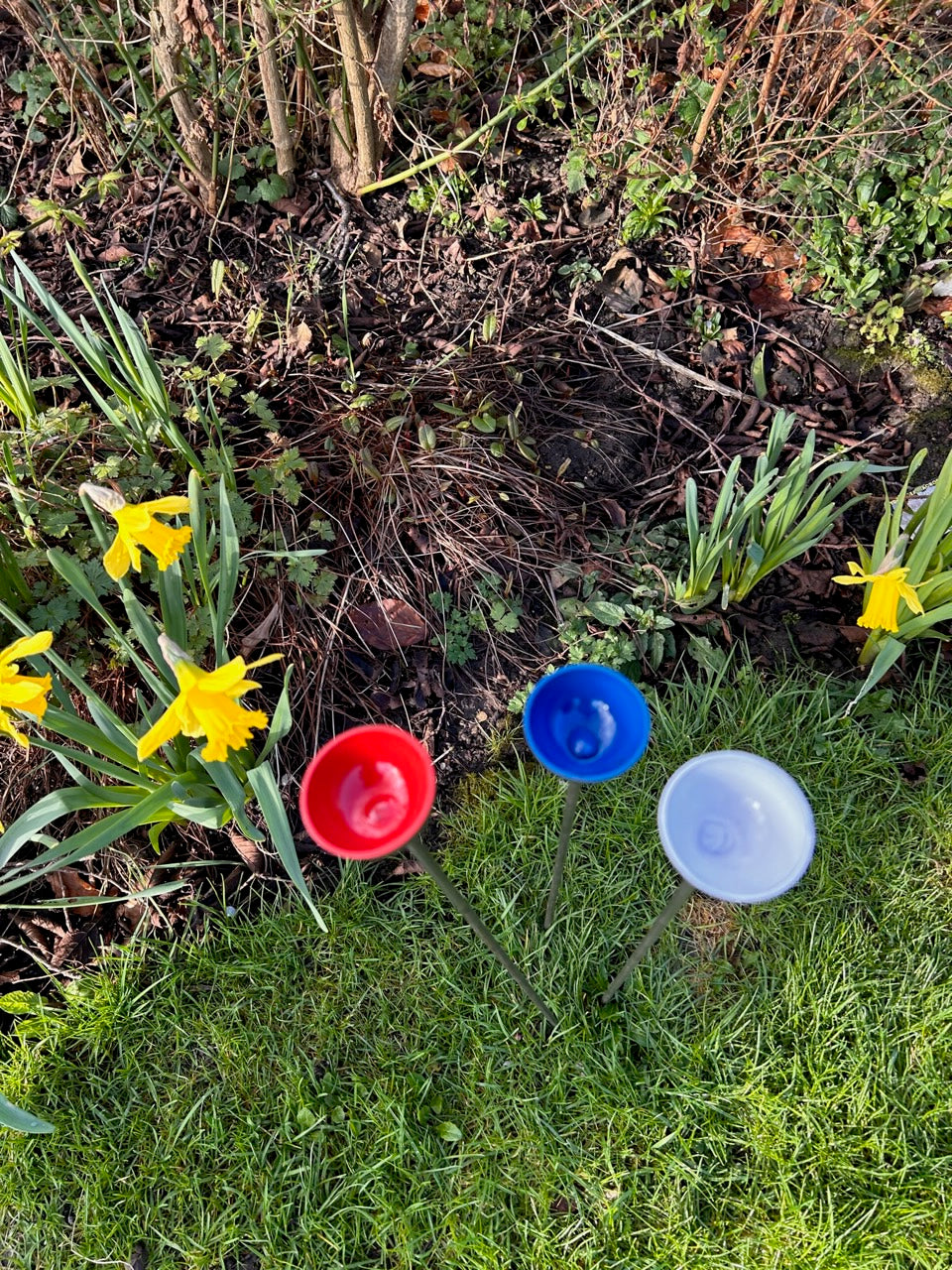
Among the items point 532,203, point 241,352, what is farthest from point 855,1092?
point 532,203

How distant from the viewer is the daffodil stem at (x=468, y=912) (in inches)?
38.6

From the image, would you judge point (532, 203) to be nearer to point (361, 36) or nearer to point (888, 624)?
point (361, 36)

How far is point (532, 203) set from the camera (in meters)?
2.54

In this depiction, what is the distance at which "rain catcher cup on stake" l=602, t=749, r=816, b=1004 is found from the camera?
100cm

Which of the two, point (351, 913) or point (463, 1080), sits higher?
point (351, 913)

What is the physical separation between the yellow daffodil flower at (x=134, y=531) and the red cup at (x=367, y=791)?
580 millimetres

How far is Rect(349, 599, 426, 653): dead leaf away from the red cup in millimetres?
1057

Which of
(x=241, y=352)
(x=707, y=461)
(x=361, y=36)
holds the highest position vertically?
(x=361, y=36)

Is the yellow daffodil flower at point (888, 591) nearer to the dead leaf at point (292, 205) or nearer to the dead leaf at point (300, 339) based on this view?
the dead leaf at point (300, 339)

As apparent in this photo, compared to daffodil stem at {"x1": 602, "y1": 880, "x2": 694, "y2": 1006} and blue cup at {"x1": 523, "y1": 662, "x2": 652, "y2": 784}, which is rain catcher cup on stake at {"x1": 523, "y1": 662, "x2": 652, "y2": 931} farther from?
daffodil stem at {"x1": 602, "y1": 880, "x2": 694, "y2": 1006}

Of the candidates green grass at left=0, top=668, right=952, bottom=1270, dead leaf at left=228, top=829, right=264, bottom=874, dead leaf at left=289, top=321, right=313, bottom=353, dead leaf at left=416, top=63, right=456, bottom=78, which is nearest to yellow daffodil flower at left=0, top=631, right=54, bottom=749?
dead leaf at left=228, top=829, right=264, bottom=874

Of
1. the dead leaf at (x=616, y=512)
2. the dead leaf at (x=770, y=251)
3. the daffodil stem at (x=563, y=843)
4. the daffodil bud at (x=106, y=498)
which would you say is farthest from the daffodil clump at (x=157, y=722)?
the dead leaf at (x=770, y=251)

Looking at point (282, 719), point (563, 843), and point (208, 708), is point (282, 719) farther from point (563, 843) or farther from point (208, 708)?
point (563, 843)

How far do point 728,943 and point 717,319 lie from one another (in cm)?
178
